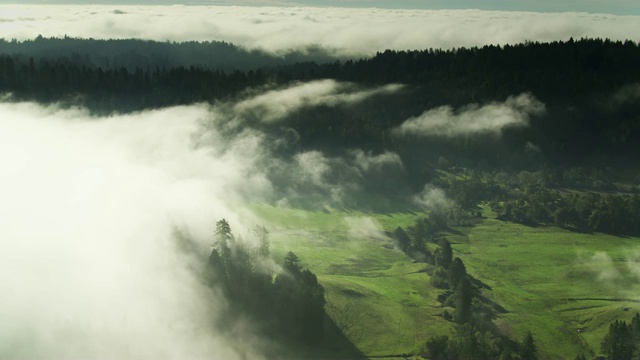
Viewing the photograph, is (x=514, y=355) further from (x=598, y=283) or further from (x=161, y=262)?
(x=161, y=262)

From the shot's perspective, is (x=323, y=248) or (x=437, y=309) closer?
(x=437, y=309)

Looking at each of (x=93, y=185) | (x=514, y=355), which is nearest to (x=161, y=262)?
(x=93, y=185)

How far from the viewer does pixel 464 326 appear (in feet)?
387

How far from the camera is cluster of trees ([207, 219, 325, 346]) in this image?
356 ft

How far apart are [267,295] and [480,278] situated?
233 feet

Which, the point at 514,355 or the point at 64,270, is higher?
the point at 64,270

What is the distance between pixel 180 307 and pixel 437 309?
60.1 metres

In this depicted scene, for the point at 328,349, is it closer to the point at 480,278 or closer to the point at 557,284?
the point at 480,278

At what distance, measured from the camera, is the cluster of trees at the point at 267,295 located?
4272 inches

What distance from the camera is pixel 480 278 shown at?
158 metres

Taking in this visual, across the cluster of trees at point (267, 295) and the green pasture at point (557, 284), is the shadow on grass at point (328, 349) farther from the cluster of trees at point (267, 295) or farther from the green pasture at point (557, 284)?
the green pasture at point (557, 284)

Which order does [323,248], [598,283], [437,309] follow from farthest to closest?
[323,248] < [598,283] < [437,309]

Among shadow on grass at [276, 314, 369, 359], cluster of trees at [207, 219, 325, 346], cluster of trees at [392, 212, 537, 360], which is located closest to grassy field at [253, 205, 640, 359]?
shadow on grass at [276, 314, 369, 359]

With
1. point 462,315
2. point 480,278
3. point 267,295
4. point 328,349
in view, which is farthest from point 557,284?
point 267,295
